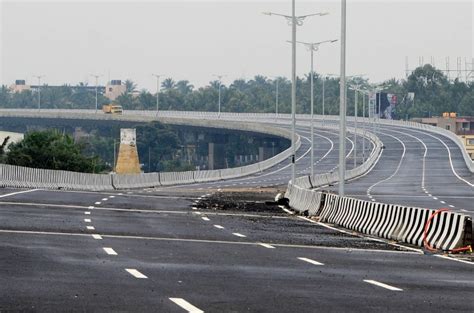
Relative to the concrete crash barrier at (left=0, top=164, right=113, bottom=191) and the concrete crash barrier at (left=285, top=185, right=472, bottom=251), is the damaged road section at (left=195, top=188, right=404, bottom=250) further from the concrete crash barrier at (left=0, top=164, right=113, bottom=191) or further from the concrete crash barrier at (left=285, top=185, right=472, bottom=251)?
the concrete crash barrier at (left=0, top=164, right=113, bottom=191)

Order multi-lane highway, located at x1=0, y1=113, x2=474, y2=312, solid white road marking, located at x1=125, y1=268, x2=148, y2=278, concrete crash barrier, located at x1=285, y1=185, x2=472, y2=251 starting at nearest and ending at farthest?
multi-lane highway, located at x1=0, y1=113, x2=474, y2=312 < solid white road marking, located at x1=125, y1=268, x2=148, y2=278 < concrete crash barrier, located at x1=285, y1=185, x2=472, y2=251

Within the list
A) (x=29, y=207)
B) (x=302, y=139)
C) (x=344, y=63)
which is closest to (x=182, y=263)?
(x=29, y=207)

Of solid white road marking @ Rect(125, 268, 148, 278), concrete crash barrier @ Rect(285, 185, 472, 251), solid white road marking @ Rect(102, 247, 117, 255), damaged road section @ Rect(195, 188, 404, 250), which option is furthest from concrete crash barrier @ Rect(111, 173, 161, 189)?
solid white road marking @ Rect(125, 268, 148, 278)

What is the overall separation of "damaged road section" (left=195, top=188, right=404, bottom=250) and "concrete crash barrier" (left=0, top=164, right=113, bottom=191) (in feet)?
51.6

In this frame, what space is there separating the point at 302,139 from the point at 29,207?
13960cm

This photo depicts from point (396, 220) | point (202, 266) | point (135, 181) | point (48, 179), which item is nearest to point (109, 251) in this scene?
point (202, 266)

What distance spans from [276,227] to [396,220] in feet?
12.6

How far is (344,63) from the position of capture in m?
41.1

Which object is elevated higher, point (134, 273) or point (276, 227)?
point (134, 273)

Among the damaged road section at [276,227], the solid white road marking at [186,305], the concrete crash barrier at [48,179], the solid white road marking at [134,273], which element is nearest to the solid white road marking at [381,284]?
the solid white road marking at [134,273]

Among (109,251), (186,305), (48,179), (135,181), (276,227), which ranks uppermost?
(186,305)

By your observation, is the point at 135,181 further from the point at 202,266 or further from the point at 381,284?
the point at 381,284

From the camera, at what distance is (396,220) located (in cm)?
3114

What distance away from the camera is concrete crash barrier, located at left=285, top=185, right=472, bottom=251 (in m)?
26.7
